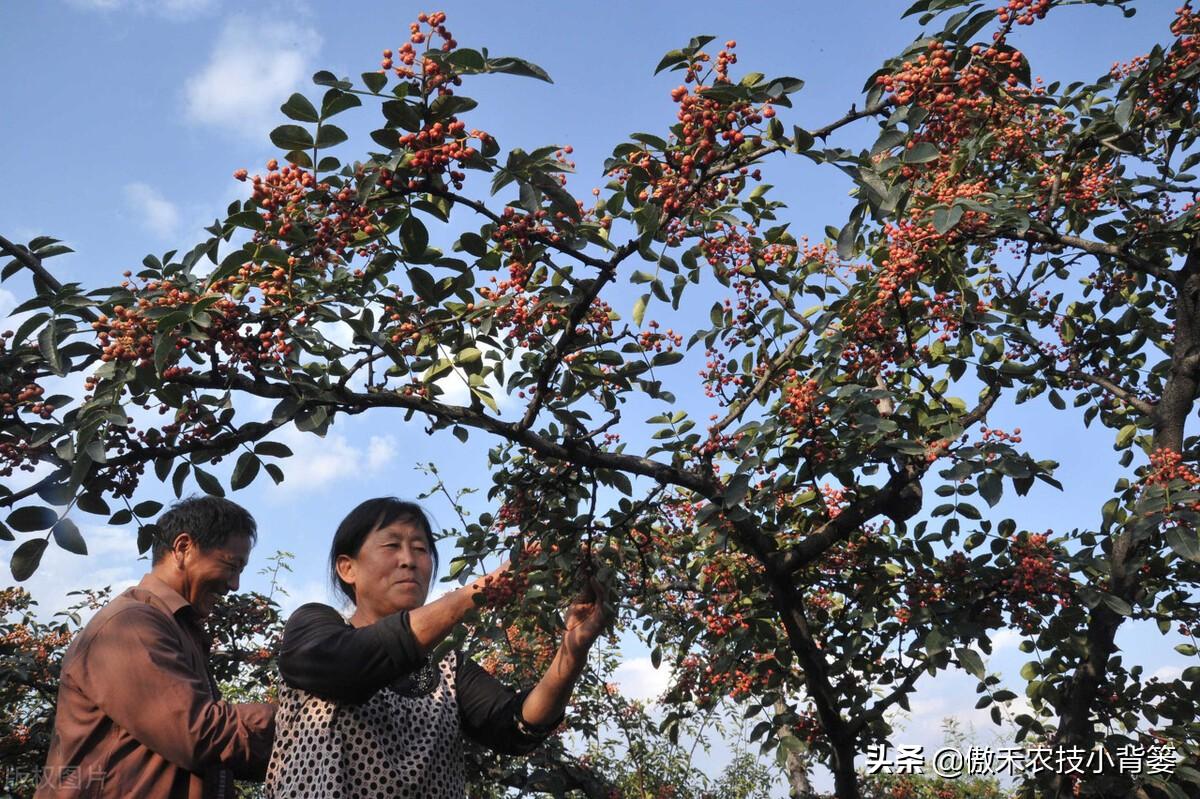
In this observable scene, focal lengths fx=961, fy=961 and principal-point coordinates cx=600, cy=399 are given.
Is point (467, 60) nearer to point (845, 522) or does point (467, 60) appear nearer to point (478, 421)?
point (478, 421)

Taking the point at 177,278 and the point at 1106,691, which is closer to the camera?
the point at 177,278

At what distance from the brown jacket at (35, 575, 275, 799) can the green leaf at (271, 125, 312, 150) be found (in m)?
1.24

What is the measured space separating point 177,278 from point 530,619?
82.7 inches

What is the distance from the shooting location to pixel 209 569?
276 cm

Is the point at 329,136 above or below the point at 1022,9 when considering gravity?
below

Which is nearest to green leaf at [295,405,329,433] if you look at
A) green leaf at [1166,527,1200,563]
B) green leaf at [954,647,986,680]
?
green leaf at [954,647,986,680]

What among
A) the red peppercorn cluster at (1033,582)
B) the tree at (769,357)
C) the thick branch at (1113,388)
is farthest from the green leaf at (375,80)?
the thick branch at (1113,388)

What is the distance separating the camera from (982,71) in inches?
111

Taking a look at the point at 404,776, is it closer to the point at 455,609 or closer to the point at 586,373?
the point at 455,609

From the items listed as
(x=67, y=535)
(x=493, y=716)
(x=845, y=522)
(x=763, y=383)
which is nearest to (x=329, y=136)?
(x=67, y=535)

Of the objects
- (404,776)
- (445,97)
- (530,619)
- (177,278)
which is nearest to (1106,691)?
(530,619)

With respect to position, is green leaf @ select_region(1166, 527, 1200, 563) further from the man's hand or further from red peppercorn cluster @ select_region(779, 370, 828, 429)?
the man's hand

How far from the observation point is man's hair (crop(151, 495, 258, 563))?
9.13ft

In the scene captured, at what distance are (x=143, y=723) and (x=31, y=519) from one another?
859mm
